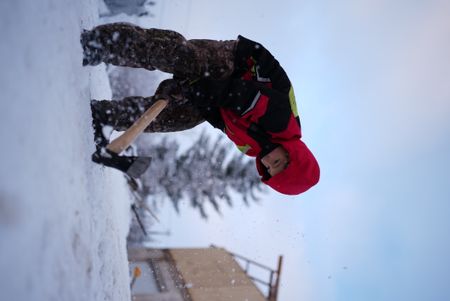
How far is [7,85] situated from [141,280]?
9.22 metres

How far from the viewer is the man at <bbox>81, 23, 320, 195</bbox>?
2.32 meters

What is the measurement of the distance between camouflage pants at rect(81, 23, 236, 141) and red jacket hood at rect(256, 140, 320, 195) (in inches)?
32.7

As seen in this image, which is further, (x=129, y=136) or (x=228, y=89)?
(x=228, y=89)

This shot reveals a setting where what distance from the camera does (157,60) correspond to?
7.88 ft

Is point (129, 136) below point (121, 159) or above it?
above

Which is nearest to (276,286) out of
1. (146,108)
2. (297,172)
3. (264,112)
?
(297,172)

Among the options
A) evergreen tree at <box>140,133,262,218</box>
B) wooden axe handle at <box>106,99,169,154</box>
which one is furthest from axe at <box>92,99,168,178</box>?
evergreen tree at <box>140,133,262,218</box>

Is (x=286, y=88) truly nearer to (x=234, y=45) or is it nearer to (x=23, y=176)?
(x=234, y=45)

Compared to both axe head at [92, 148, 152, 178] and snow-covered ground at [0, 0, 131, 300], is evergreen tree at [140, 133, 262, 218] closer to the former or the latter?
snow-covered ground at [0, 0, 131, 300]

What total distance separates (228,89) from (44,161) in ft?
4.72

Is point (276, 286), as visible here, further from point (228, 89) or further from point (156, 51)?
point (156, 51)

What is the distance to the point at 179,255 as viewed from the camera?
10.8 metres

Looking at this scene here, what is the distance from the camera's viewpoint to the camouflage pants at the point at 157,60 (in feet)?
7.47

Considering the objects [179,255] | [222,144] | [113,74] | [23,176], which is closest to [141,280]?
[179,255]
